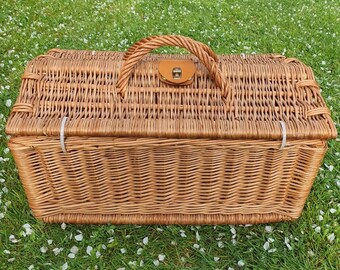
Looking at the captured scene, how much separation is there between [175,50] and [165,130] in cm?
224

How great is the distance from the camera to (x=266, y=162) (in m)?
1.97

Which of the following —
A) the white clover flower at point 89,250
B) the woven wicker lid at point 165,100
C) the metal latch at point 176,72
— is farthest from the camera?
the white clover flower at point 89,250

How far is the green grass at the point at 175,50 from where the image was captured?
6.86 feet

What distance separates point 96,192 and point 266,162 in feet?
2.95

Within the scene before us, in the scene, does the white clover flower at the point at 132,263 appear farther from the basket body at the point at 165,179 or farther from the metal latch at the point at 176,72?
the metal latch at the point at 176,72

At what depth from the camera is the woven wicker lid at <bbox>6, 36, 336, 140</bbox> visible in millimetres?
1816

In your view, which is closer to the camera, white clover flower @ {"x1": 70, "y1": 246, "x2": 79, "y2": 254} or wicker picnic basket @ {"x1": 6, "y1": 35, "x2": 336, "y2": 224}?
wicker picnic basket @ {"x1": 6, "y1": 35, "x2": 336, "y2": 224}

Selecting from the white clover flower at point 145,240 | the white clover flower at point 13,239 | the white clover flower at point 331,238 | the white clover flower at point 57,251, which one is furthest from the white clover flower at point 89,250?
the white clover flower at point 331,238

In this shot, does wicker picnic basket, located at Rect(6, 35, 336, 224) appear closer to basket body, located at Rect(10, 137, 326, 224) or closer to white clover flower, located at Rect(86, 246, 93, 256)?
basket body, located at Rect(10, 137, 326, 224)

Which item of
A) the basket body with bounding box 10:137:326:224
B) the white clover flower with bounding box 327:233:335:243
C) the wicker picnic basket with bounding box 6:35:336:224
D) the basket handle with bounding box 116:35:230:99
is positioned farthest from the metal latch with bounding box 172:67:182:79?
the white clover flower with bounding box 327:233:335:243

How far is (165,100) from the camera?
1910mm

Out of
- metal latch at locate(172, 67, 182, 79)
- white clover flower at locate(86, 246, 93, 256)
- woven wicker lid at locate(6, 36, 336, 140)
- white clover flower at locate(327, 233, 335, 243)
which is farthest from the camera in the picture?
white clover flower at locate(327, 233, 335, 243)

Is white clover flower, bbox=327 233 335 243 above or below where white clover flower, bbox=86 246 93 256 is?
below

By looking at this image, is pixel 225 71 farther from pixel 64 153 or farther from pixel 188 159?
pixel 64 153
